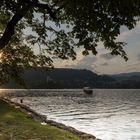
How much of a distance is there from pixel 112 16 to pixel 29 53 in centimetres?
1463

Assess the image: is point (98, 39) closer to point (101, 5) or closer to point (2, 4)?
point (101, 5)

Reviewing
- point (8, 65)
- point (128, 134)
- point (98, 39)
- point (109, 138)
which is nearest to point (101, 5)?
point (98, 39)

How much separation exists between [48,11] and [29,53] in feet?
34.6

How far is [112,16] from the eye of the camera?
13438 mm

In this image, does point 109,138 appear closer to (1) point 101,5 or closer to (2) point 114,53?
(2) point 114,53

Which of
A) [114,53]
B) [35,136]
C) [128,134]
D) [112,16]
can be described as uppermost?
[112,16]

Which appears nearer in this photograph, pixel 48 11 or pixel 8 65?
pixel 48 11

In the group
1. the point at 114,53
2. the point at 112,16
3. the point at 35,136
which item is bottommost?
the point at 35,136

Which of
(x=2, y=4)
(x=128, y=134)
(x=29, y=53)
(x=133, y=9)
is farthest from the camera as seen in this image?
(x=128, y=134)

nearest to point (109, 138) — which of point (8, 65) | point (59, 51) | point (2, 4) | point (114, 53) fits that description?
point (8, 65)

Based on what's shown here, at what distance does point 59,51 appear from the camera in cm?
2014

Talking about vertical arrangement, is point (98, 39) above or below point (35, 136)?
above

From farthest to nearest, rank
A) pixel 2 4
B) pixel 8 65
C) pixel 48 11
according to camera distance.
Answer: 1. pixel 8 65
2. pixel 48 11
3. pixel 2 4

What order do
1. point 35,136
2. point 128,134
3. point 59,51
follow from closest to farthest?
point 59,51 < point 35,136 < point 128,134
